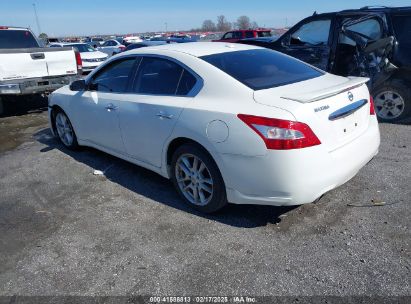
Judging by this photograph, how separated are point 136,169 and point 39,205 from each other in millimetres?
1281

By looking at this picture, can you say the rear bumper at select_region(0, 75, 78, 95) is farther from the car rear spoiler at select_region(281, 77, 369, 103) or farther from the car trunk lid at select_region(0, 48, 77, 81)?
the car rear spoiler at select_region(281, 77, 369, 103)

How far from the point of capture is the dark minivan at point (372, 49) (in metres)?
5.88

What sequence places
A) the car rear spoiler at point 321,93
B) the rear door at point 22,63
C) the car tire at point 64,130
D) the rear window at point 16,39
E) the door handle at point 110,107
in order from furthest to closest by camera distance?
the rear window at point 16,39 < the rear door at point 22,63 < the car tire at point 64,130 < the door handle at point 110,107 < the car rear spoiler at point 321,93

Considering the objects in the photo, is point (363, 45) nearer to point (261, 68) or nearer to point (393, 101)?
point (393, 101)

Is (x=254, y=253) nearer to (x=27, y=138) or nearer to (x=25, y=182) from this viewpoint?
(x=25, y=182)

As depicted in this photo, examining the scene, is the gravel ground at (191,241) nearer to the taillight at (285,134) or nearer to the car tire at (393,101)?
the taillight at (285,134)

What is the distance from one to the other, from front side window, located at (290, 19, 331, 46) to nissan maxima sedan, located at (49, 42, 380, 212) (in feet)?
10.1

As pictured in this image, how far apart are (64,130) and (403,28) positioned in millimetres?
5598

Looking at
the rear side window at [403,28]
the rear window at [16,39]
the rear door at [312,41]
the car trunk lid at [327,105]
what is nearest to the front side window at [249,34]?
the rear window at [16,39]

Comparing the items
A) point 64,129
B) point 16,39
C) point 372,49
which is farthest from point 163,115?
point 16,39

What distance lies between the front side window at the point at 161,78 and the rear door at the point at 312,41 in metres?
3.79

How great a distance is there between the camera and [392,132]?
5809 mm

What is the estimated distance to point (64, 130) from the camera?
220 inches

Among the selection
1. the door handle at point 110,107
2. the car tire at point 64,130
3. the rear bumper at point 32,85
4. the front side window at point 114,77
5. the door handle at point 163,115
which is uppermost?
the front side window at point 114,77
